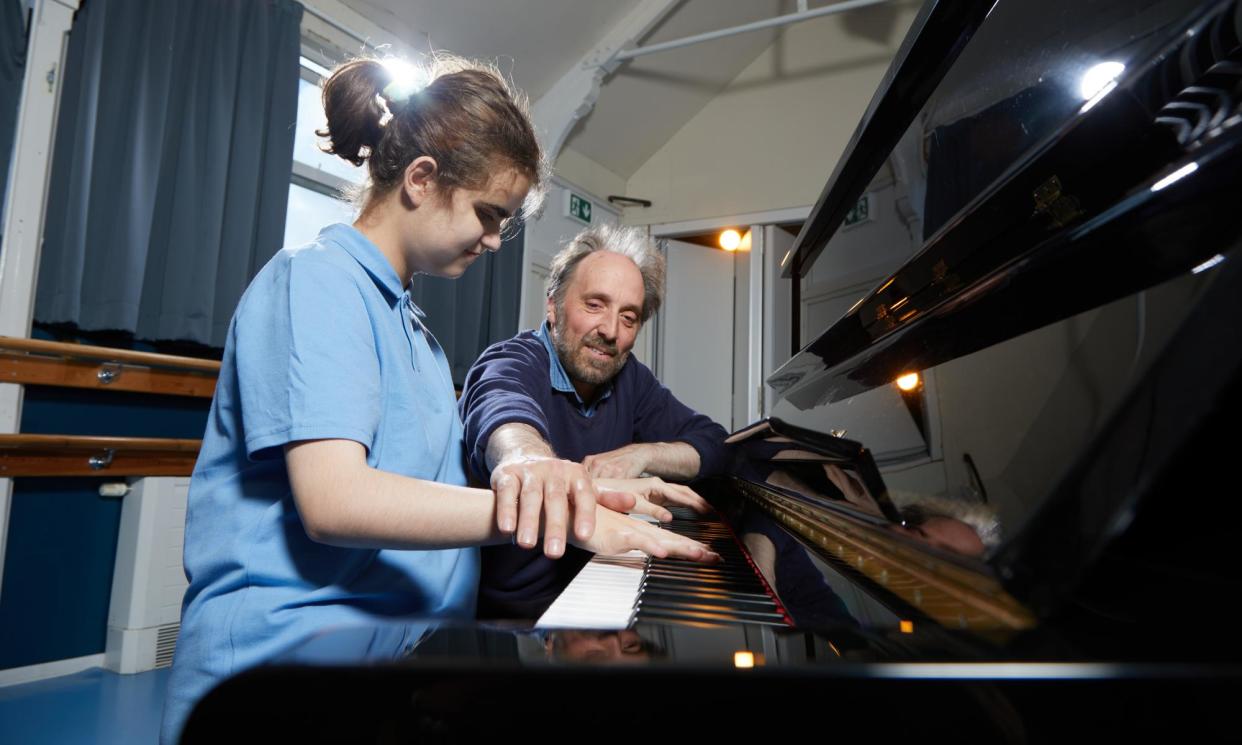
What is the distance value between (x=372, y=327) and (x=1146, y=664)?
2.77 feet

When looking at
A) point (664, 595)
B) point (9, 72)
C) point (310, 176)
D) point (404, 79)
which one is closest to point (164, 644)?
point (9, 72)

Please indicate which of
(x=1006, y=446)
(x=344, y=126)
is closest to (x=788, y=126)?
(x=344, y=126)

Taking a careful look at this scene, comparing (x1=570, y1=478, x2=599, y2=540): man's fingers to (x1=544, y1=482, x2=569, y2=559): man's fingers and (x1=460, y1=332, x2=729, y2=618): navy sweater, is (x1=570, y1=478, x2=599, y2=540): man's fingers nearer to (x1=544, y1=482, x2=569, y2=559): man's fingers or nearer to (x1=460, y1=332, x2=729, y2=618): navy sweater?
(x1=544, y1=482, x2=569, y2=559): man's fingers

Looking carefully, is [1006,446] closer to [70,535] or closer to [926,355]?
[926,355]

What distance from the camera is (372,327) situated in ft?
3.05

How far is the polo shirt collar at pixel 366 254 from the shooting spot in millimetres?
976

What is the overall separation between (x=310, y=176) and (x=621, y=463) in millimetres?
2613

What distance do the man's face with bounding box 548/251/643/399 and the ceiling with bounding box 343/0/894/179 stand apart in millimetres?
2322

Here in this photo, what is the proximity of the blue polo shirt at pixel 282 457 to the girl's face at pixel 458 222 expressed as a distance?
0.32ft

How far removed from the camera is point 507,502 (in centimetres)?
71

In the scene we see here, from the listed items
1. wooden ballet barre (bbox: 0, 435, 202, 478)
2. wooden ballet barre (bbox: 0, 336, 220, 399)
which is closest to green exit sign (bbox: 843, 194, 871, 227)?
wooden ballet barre (bbox: 0, 435, 202, 478)

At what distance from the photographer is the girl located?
0.75m


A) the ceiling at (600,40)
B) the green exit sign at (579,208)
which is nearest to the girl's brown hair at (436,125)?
the ceiling at (600,40)

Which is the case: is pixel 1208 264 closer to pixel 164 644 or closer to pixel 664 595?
pixel 664 595
